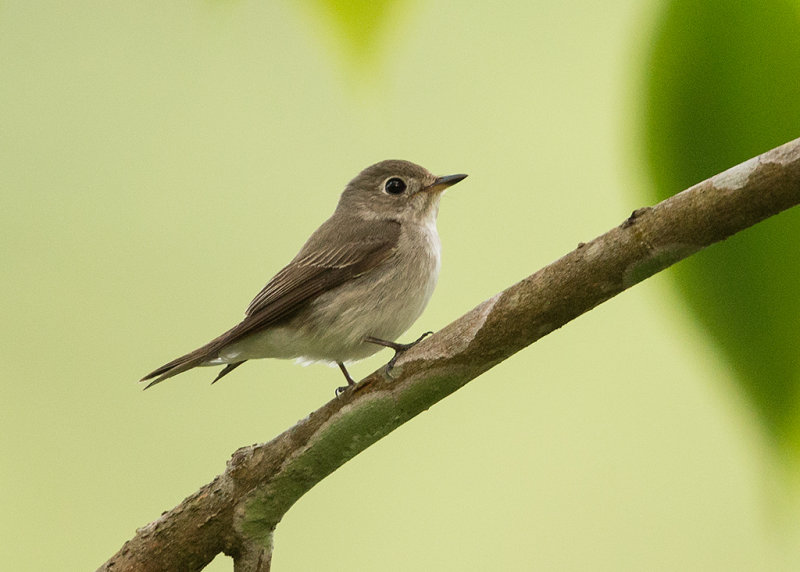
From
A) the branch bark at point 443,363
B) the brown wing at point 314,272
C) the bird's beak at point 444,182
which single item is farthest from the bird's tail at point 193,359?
the bird's beak at point 444,182

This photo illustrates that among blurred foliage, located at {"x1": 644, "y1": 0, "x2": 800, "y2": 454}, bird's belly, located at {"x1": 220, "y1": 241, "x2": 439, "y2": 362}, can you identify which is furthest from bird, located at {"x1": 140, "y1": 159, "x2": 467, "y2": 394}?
blurred foliage, located at {"x1": 644, "y1": 0, "x2": 800, "y2": 454}

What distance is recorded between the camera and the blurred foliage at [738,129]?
0.74 meters

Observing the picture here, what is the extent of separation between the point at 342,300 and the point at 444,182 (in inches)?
25.7

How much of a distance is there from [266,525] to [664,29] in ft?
4.31

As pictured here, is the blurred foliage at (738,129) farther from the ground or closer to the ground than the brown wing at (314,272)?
closer to the ground

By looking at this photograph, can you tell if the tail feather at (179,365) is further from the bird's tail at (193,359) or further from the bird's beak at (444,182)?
the bird's beak at (444,182)

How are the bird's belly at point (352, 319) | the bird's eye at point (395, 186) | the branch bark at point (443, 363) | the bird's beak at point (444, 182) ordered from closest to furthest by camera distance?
the branch bark at point (443, 363) → the bird's belly at point (352, 319) → the bird's beak at point (444, 182) → the bird's eye at point (395, 186)

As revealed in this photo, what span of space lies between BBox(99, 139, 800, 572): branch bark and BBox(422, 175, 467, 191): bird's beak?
4.42 feet

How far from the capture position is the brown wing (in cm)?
230

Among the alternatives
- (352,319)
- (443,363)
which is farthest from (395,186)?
(443,363)

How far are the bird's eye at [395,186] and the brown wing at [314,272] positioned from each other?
254mm

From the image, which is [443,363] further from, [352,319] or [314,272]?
[314,272]

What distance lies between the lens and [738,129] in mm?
795

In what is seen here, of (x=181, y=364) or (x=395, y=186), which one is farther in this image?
(x=395, y=186)
